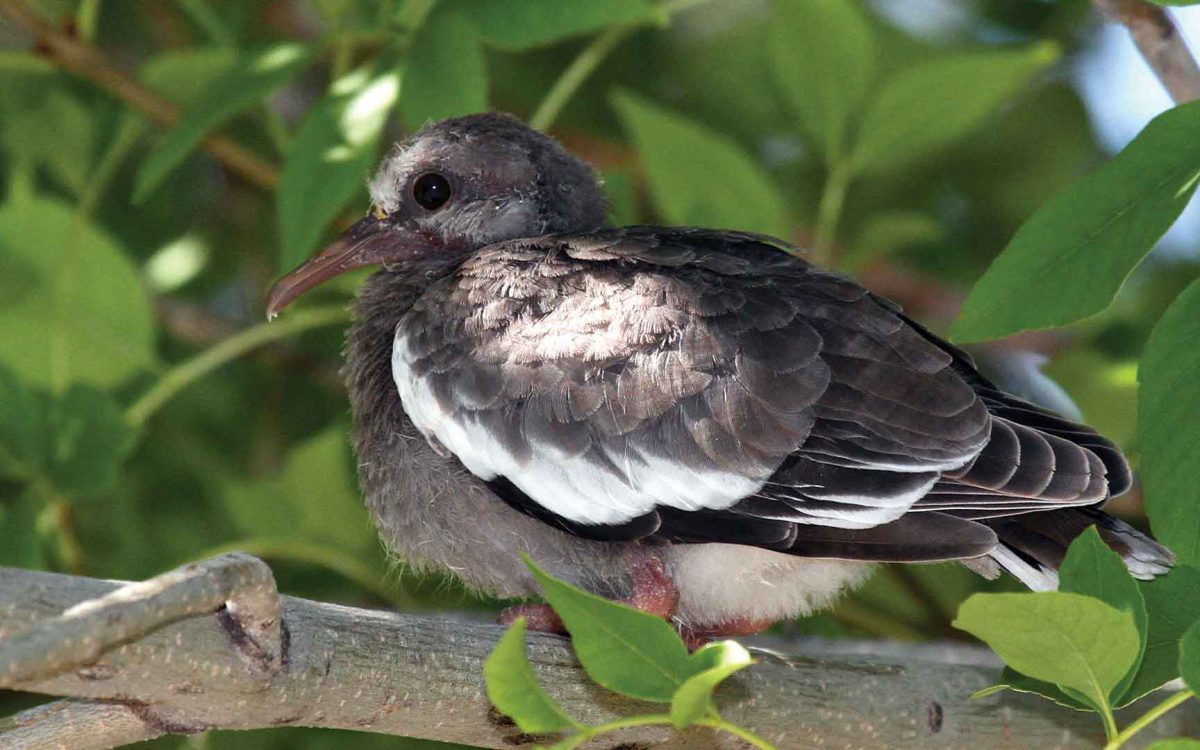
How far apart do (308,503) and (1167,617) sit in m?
2.22

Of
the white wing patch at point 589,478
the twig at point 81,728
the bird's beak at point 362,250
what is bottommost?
the twig at point 81,728

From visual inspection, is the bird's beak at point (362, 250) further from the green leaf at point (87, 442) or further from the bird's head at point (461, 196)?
the green leaf at point (87, 442)

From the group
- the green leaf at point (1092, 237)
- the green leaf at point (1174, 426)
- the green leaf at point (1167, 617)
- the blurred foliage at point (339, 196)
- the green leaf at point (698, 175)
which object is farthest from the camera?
the green leaf at point (698, 175)

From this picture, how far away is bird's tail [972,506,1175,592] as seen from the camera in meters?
2.69

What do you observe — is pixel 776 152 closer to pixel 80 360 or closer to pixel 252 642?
pixel 80 360

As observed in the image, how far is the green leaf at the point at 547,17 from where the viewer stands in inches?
121

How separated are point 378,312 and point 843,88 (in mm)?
1242

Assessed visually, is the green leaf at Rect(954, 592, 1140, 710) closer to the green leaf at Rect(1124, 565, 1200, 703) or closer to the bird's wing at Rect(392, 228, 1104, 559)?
the green leaf at Rect(1124, 565, 1200, 703)

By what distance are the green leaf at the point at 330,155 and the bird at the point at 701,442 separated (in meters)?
0.29

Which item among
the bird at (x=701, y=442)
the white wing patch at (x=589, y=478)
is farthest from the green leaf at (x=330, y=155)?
the white wing patch at (x=589, y=478)

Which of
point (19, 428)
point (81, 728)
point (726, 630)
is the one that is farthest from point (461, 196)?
point (81, 728)

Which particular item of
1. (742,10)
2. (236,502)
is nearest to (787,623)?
(236,502)

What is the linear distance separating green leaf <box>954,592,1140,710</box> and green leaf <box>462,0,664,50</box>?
1700mm

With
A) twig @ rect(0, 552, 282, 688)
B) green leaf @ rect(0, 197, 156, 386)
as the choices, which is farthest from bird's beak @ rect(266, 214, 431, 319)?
twig @ rect(0, 552, 282, 688)
